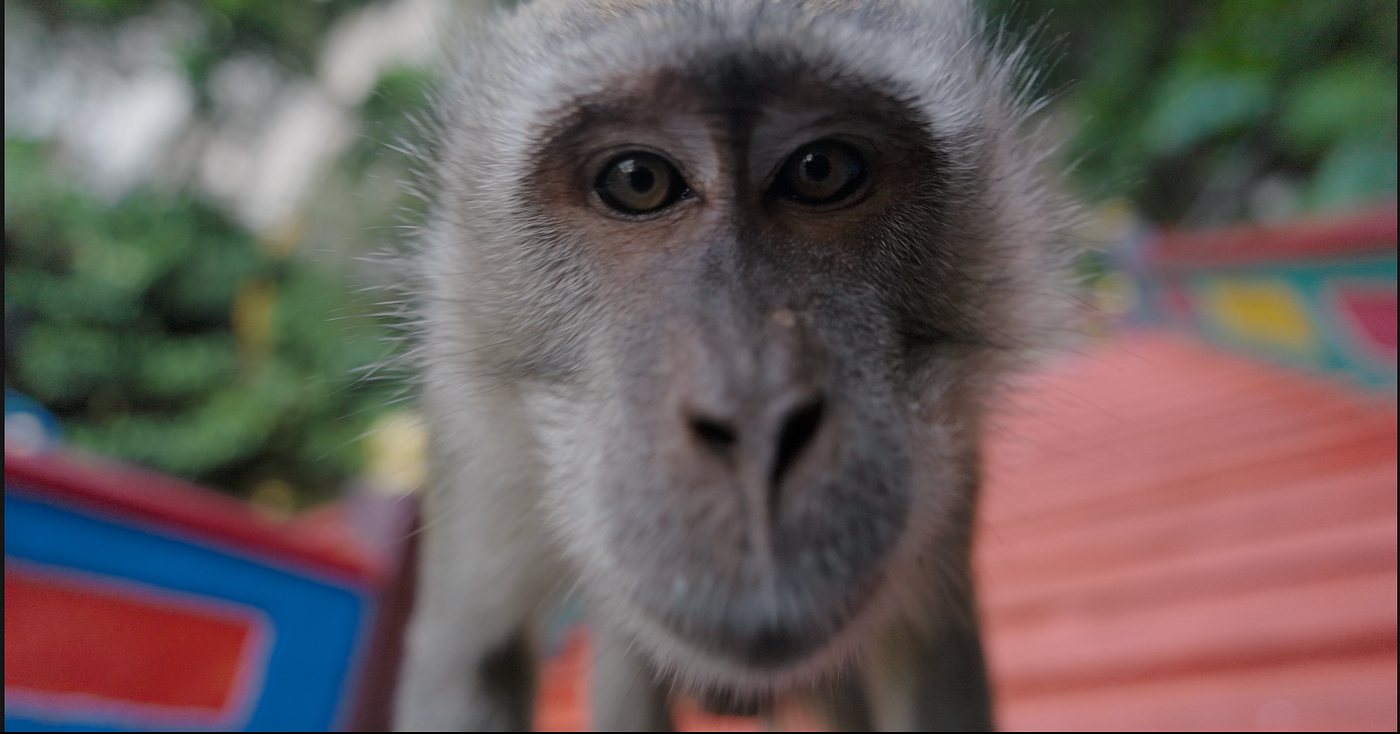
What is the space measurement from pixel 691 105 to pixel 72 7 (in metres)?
11.1

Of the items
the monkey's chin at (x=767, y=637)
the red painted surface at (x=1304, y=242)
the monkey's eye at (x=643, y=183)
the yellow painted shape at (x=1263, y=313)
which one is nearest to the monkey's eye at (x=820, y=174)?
the monkey's eye at (x=643, y=183)

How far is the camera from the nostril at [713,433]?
0.82 metres

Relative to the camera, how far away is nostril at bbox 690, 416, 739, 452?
0.82 metres

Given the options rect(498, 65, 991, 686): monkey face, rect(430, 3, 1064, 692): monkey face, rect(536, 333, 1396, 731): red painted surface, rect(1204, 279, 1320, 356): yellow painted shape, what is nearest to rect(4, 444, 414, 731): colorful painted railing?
rect(536, 333, 1396, 731): red painted surface

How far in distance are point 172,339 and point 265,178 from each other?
260 centimetres

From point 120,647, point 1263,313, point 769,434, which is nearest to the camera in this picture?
point 769,434

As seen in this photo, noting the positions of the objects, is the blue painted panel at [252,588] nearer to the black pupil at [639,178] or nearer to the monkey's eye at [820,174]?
the black pupil at [639,178]

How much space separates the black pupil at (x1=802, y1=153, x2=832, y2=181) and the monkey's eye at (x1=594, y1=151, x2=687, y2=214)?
0.51ft

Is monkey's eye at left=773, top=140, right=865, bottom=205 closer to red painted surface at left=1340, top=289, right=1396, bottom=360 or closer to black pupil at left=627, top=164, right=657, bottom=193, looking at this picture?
black pupil at left=627, top=164, right=657, bottom=193

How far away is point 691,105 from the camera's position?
3.31 ft

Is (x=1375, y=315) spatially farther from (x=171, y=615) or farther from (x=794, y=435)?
(x=171, y=615)

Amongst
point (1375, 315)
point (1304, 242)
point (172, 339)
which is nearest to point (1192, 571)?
point (1375, 315)

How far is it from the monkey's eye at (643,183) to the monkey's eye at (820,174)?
13 cm

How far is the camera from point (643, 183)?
1.06 metres
